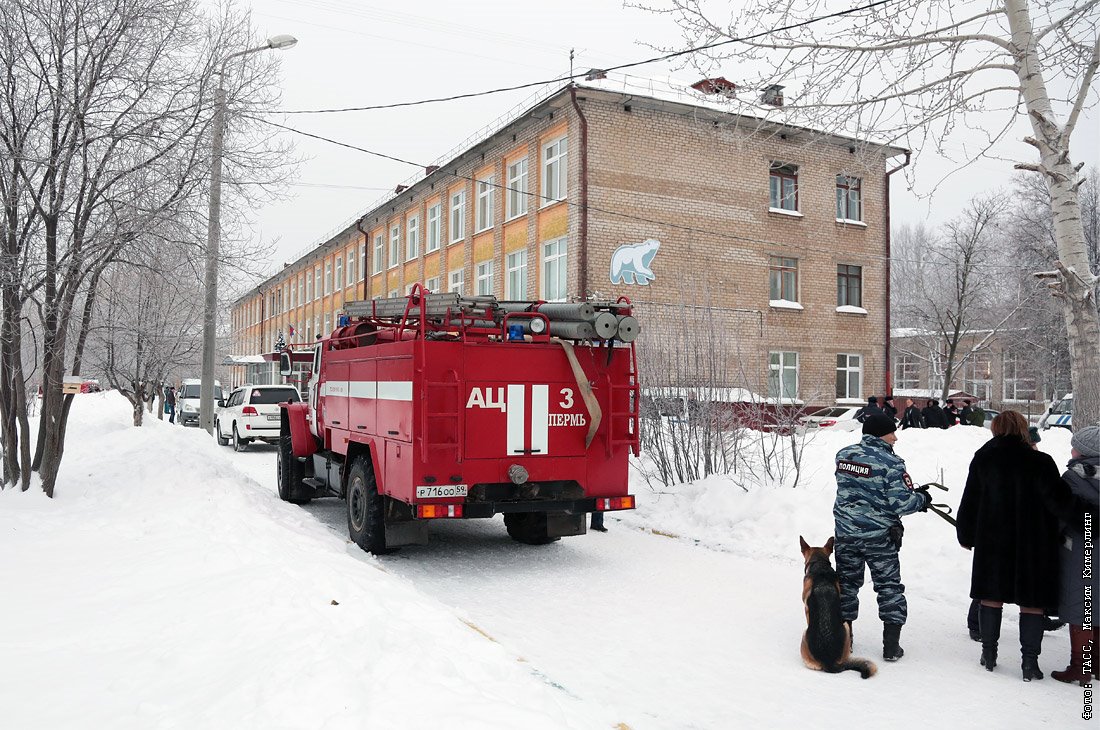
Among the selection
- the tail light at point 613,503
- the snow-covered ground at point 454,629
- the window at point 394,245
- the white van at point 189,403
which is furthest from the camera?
the window at point 394,245

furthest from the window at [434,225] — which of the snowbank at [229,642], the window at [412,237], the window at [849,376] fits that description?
the snowbank at [229,642]

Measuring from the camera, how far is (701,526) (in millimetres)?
10516

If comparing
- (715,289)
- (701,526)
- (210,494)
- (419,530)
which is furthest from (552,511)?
(715,289)

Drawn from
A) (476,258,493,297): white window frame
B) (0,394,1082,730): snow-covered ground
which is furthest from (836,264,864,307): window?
(0,394,1082,730): snow-covered ground

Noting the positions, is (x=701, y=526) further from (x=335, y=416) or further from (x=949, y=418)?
(x=949, y=418)

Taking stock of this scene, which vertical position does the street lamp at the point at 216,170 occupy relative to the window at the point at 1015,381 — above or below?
above

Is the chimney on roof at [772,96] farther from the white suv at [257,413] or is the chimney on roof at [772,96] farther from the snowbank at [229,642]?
the white suv at [257,413]

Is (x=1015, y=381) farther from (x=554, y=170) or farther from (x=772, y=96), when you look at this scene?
(x=772, y=96)

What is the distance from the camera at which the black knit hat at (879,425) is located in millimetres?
5914

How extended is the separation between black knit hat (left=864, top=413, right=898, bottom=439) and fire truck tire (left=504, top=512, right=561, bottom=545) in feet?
14.5

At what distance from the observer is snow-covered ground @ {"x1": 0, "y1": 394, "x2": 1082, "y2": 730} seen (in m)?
4.05

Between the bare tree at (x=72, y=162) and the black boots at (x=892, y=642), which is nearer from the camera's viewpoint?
the black boots at (x=892, y=642)

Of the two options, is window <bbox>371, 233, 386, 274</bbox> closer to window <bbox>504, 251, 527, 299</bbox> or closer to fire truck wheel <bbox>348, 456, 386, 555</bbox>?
window <bbox>504, 251, 527, 299</bbox>

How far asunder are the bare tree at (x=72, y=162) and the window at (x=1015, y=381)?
49284 mm
